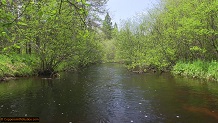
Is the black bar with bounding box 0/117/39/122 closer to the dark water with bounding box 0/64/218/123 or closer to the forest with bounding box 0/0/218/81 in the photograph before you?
the dark water with bounding box 0/64/218/123

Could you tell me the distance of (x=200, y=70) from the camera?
2605 centimetres

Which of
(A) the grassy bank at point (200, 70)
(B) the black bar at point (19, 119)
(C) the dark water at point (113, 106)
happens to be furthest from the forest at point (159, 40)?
(B) the black bar at point (19, 119)

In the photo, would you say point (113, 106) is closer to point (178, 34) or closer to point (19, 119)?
point (19, 119)

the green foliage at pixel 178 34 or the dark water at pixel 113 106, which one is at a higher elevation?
the green foliage at pixel 178 34

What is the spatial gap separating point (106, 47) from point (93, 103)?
244ft

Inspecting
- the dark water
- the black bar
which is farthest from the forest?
the black bar

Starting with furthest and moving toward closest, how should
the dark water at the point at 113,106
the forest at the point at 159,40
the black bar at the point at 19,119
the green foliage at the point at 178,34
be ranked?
the green foliage at the point at 178,34 < the forest at the point at 159,40 < the dark water at the point at 113,106 < the black bar at the point at 19,119

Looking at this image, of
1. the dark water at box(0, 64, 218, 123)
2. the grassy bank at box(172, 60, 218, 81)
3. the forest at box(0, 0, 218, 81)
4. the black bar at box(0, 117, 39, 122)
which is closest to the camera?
the black bar at box(0, 117, 39, 122)

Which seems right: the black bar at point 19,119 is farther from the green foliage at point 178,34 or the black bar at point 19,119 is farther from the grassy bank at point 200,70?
the green foliage at point 178,34

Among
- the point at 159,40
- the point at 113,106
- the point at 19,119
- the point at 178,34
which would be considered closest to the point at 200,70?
the point at 178,34

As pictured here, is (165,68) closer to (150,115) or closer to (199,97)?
(199,97)

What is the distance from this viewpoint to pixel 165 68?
35344mm

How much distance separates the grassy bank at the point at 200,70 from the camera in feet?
76.6

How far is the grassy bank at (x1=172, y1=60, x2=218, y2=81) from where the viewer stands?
2335 cm
